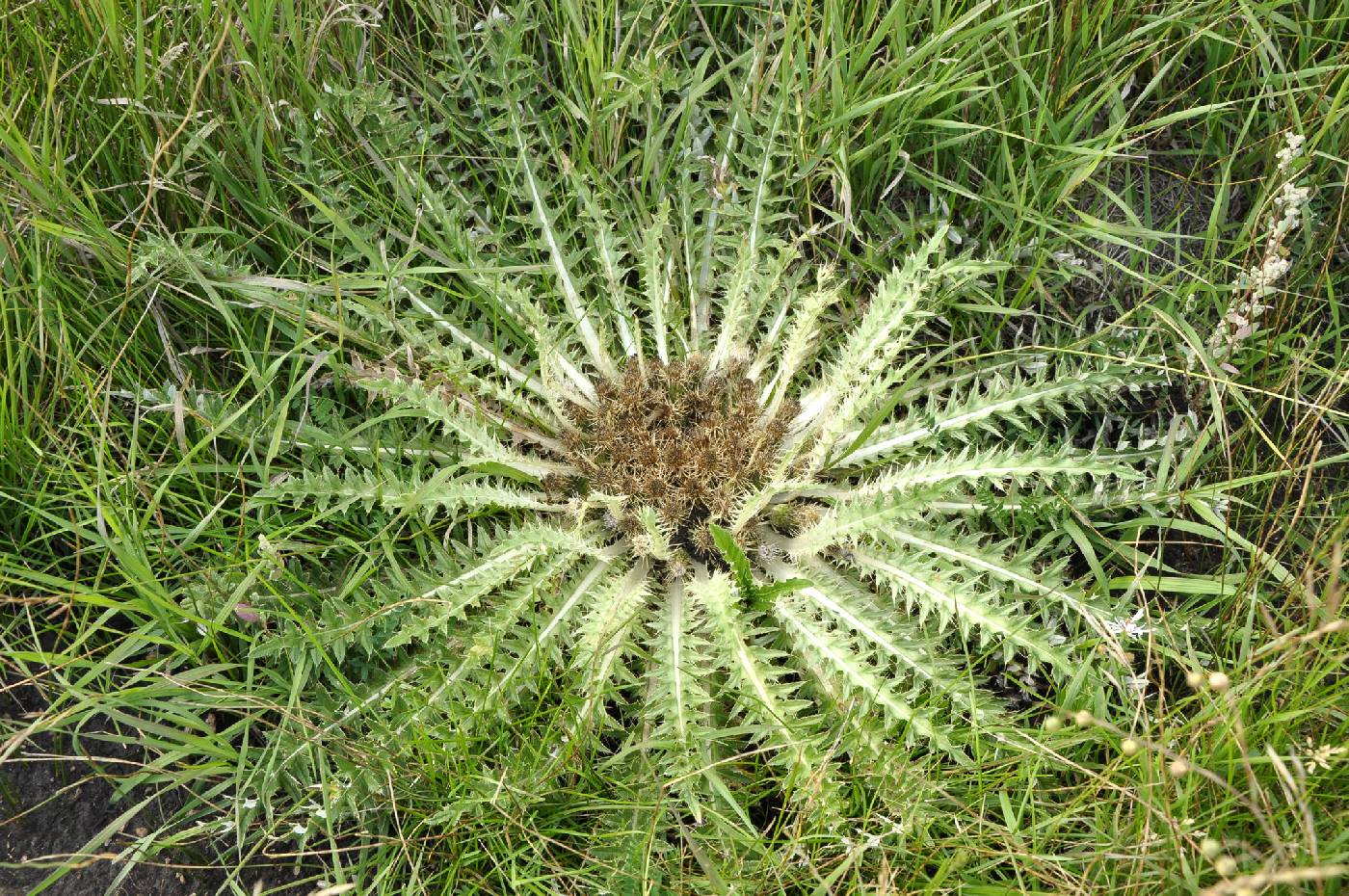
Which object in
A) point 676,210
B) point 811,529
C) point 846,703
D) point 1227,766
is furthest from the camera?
point 676,210

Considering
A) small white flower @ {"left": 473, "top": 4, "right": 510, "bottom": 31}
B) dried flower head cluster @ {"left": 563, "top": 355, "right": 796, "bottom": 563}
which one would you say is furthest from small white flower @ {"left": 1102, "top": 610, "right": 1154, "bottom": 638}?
small white flower @ {"left": 473, "top": 4, "right": 510, "bottom": 31}

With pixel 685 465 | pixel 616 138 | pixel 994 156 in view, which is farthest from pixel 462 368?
pixel 994 156

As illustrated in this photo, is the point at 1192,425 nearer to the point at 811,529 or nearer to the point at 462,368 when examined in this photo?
the point at 811,529

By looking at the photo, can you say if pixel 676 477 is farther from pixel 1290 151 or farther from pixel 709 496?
pixel 1290 151

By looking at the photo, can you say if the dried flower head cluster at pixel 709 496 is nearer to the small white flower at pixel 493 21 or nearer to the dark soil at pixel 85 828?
the small white flower at pixel 493 21

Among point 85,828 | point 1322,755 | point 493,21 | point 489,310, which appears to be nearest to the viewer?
point 1322,755

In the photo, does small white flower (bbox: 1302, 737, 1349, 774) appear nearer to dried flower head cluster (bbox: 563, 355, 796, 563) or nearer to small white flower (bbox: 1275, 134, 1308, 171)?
dried flower head cluster (bbox: 563, 355, 796, 563)

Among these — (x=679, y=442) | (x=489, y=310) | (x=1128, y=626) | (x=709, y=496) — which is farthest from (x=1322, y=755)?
(x=489, y=310)
